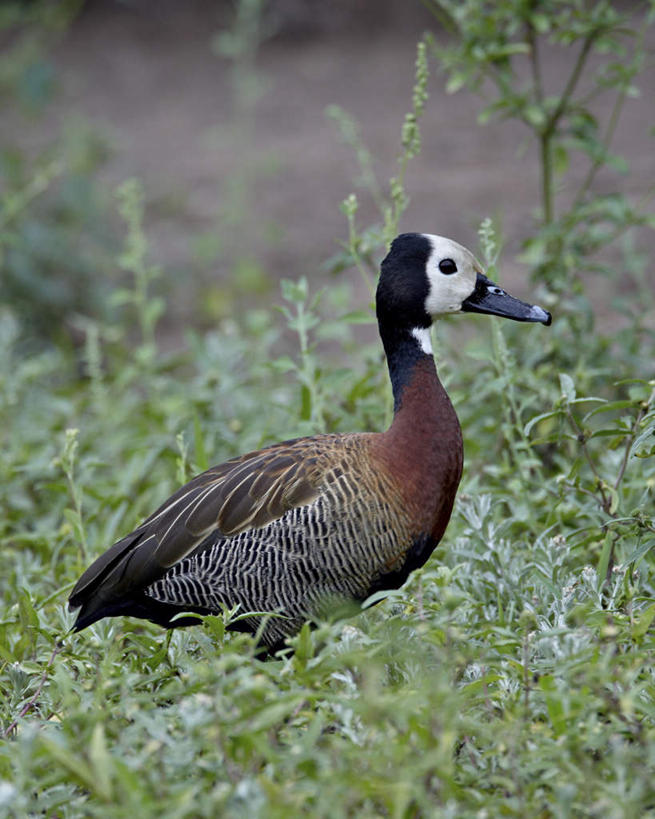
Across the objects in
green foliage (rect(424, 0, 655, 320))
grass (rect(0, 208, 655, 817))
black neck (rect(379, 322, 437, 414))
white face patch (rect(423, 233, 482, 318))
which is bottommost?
grass (rect(0, 208, 655, 817))

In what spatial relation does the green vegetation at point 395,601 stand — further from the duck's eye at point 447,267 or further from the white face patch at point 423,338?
the white face patch at point 423,338

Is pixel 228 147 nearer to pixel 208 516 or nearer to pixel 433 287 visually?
pixel 433 287

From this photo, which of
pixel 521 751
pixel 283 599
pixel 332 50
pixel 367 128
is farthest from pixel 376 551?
pixel 332 50

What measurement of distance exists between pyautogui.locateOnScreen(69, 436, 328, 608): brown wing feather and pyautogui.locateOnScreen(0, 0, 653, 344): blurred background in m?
1.11

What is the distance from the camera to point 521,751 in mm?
2387

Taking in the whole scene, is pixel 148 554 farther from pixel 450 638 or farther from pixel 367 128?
pixel 367 128

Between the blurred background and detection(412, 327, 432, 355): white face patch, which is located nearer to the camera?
detection(412, 327, 432, 355): white face patch

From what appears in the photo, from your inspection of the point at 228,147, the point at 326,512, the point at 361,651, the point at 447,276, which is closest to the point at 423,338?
the point at 447,276

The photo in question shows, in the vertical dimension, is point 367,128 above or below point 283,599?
above

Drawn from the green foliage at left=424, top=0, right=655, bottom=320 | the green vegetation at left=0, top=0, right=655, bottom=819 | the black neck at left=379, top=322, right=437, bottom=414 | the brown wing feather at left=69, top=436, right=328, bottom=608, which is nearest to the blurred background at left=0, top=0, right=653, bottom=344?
the green foliage at left=424, top=0, right=655, bottom=320

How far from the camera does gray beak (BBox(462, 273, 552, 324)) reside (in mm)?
3326

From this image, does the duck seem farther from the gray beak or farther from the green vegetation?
the green vegetation

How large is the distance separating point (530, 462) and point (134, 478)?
1.60 metres

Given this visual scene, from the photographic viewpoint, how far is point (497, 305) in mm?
3350
